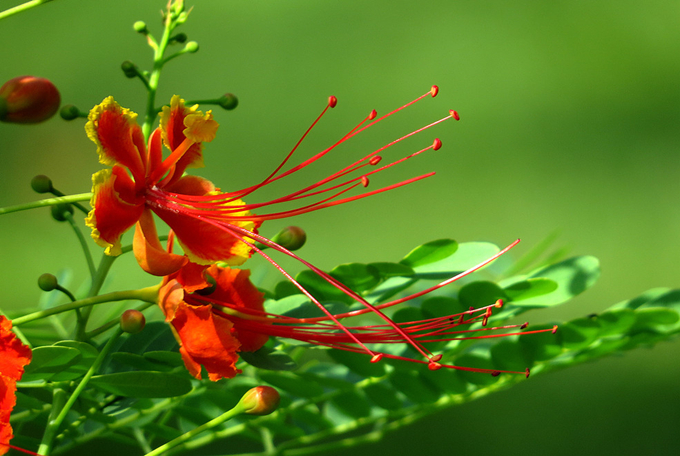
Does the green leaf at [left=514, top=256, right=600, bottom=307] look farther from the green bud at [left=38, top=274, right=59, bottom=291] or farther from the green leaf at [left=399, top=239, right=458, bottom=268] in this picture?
the green bud at [left=38, top=274, right=59, bottom=291]

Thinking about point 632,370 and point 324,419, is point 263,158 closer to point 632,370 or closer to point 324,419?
point 632,370

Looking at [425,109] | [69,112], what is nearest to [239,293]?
[69,112]

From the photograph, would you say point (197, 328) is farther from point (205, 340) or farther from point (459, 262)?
point (459, 262)

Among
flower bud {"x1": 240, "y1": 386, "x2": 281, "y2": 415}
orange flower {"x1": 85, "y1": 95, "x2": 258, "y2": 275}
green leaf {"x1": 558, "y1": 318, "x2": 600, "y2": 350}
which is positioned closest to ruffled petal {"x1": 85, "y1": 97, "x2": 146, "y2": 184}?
orange flower {"x1": 85, "y1": 95, "x2": 258, "y2": 275}

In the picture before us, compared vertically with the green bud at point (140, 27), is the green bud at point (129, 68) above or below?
below

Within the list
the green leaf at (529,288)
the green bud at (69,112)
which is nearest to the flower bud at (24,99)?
the green bud at (69,112)

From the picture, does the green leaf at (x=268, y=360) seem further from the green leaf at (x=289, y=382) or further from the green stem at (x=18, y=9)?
the green stem at (x=18, y=9)
